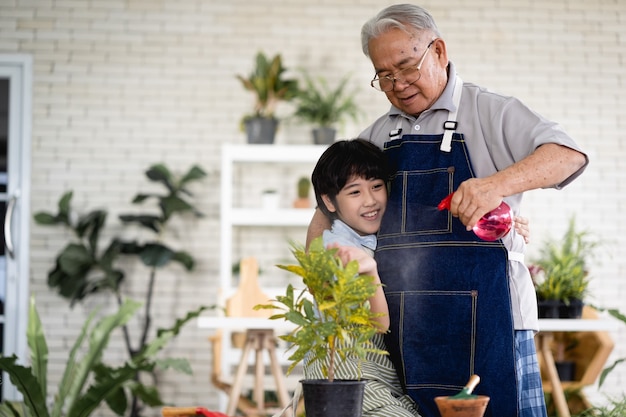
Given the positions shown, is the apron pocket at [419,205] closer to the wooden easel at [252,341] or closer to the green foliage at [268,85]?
the wooden easel at [252,341]

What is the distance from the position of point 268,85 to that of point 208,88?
2.49 feet

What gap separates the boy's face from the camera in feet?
6.60

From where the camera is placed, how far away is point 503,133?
1939 millimetres

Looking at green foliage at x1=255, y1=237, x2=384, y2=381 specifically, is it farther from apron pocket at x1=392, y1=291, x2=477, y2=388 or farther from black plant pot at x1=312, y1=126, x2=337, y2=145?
black plant pot at x1=312, y1=126, x2=337, y2=145

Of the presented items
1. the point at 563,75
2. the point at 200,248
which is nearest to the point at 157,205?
the point at 200,248

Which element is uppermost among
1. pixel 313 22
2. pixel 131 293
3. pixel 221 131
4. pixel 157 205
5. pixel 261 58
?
pixel 313 22

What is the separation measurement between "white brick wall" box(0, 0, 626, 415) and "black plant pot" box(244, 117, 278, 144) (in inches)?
21.2

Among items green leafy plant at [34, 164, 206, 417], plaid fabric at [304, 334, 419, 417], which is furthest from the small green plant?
plaid fabric at [304, 334, 419, 417]

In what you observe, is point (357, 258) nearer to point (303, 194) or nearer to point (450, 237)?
point (450, 237)

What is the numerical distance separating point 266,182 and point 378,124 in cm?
422

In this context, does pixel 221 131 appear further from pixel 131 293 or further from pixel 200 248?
pixel 131 293

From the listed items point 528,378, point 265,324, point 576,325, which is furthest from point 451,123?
point 576,325

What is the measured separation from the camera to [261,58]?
5793mm

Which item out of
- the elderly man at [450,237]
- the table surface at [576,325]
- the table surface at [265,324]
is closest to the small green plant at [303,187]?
the table surface at [265,324]
